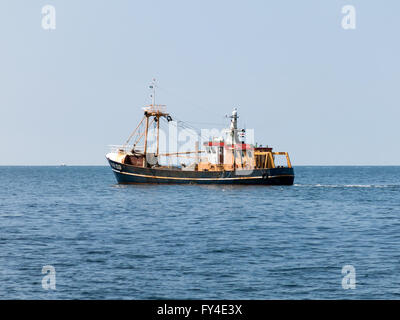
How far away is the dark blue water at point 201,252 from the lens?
18312 mm

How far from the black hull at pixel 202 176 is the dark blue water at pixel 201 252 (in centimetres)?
2189

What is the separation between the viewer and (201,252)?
81.2 ft

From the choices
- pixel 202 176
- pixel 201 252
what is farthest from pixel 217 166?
pixel 201 252

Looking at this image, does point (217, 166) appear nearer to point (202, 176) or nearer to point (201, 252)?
point (202, 176)

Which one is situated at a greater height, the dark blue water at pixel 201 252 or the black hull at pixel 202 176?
the black hull at pixel 202 176

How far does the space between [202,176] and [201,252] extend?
44923 mm

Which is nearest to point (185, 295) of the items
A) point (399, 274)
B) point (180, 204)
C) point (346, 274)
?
point (346, 274)

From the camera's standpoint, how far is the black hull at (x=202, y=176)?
68.4 metres

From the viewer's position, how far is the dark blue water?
18.3 m

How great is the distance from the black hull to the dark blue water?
21.9 metres

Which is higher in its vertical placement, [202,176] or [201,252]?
[202,176]

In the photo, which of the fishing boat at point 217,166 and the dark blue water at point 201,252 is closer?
the dark blue water at point 201,252

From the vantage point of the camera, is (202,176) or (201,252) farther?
(202,176)

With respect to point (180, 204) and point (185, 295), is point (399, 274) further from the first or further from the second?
point (180, 204)
